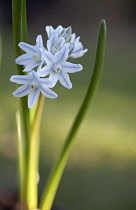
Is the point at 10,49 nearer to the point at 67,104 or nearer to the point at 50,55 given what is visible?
the point at 67,104

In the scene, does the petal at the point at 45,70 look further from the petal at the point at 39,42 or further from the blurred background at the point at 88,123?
the blurred background at the point at 88,123

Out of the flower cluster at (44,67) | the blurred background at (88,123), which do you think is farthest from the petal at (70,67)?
the blurred background at (88,123)

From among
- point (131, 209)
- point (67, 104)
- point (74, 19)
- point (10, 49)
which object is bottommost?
point (131, 209)

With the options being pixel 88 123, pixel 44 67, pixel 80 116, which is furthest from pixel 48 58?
pixel 88 123

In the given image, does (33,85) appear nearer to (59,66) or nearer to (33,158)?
(59,66)

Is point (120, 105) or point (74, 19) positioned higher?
point (74, 19)

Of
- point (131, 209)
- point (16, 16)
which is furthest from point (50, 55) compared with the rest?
point (131, 209)
